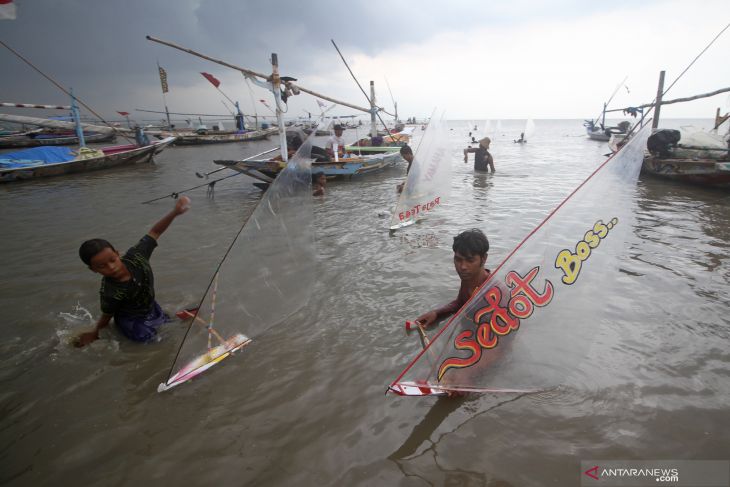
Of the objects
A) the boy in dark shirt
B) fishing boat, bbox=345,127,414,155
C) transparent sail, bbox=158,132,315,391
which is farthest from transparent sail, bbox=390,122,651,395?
fishing boat, bbox=345,127,414,155

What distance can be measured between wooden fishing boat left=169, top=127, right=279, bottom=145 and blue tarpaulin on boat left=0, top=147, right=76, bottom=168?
49.9 feet

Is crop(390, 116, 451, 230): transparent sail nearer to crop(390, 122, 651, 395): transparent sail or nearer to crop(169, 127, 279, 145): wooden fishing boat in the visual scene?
crop(390, 122, 651, 395): transparent sail

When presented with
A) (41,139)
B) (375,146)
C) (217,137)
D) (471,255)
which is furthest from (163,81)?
(471,255)

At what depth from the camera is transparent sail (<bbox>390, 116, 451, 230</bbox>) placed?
663 centimetres

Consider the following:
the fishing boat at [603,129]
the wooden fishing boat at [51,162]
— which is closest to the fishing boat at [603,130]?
the fishing boat at [603,129]

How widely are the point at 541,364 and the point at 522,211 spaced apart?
635 centimetres

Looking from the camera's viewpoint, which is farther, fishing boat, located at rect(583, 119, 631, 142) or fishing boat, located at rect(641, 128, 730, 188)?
fishing boat, located at rect(583, 119, 631, 142)

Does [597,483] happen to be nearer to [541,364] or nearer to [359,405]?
[541,364]

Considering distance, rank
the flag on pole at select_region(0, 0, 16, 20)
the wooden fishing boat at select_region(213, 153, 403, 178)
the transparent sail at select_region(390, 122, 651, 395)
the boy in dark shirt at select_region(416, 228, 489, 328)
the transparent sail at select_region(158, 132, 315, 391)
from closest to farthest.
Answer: the transparent sail at select_region(390, 122, 651, 395), the boy in dark shirt at select_region(416, 228, 489, 328), the transparent sail at select_region(158, 132, 315, 391), the flag on pole at select_region(0, 0, 16, 20), the wooden fishing boat at select_region(213, 153, 403, 178)

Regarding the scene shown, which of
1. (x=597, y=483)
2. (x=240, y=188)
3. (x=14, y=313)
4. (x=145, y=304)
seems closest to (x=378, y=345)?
(x=597, y=483)

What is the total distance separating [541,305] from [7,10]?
35.2 ft

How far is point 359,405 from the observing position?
8.52ft

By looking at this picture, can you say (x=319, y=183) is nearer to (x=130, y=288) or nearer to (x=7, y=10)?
(x=7, y=10)

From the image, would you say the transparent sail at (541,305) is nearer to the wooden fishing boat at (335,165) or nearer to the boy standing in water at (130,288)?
the boy standing in water at (130,288)
